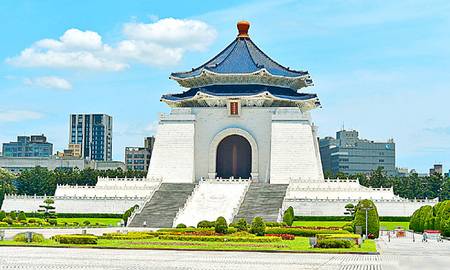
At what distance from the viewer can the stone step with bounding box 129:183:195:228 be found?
42.7 m

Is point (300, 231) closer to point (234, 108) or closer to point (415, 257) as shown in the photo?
point (415, 257)

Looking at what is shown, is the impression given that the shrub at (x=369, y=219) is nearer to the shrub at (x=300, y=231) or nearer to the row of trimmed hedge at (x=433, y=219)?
the shrub at (x=300, y=231)

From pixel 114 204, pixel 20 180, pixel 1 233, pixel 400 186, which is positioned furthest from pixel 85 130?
pixel 1 233

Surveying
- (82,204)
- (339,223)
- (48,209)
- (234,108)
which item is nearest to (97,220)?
(82,204)

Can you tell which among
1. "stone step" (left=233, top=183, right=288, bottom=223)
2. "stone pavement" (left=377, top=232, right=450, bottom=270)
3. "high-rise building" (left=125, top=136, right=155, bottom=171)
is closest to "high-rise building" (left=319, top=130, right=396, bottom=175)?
"high-rise building" (left=125, top=136, right=155, bottom=171)

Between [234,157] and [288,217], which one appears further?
[234,157]

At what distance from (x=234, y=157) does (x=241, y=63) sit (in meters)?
7.26

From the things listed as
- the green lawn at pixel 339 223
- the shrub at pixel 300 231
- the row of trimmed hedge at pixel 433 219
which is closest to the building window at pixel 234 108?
the green lawn at pixel 339 223

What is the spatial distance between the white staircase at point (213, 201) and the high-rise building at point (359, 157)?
77.3 meters

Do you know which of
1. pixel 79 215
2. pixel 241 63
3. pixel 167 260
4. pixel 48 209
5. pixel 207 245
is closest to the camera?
pixel 167 260

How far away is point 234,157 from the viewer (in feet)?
187

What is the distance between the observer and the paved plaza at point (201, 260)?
60.3 ft

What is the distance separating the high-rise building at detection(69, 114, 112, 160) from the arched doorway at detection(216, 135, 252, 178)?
9032 cm

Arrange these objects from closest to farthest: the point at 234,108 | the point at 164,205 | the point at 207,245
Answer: the point at 207,245, the point at 164,205, the point at 234,108
